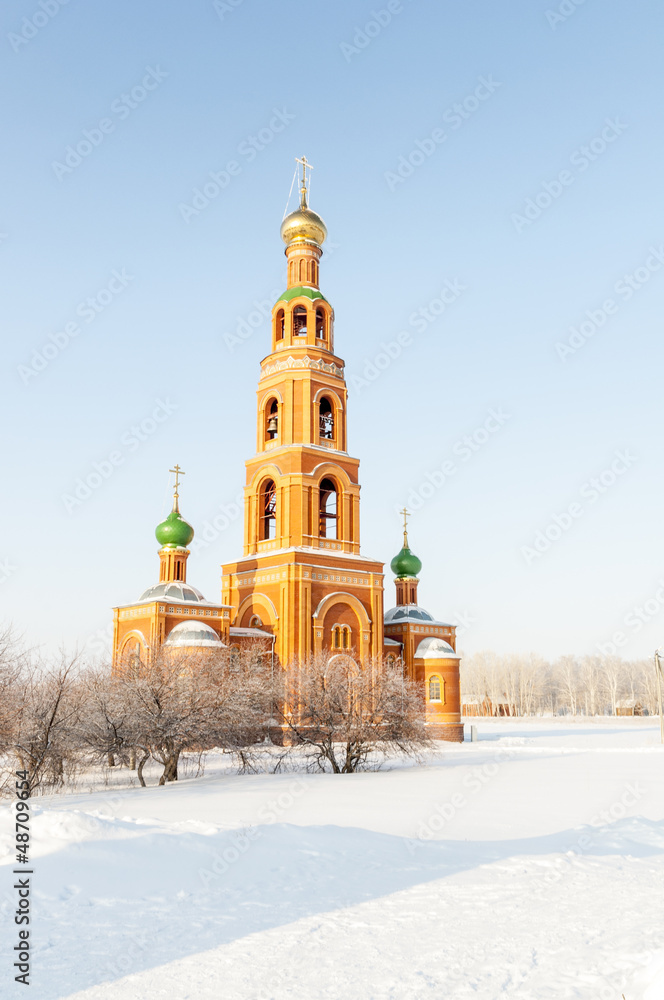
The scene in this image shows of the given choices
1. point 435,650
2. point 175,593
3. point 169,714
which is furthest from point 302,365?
point 169,714

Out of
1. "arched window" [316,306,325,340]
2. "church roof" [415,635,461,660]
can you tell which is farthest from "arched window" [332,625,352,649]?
"arched window" [316,306,325,340]

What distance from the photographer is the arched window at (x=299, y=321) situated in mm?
33156

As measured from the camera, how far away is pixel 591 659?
9344cm

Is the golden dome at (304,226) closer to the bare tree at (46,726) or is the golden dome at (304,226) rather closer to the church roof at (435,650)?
the church roof at (435,650)

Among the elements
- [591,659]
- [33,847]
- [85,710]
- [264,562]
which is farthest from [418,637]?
[591,659]

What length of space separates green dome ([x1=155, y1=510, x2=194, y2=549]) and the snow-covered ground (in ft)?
62.4

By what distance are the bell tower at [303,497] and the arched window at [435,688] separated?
3.77 metres

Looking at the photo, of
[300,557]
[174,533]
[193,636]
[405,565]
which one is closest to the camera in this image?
[193,636]

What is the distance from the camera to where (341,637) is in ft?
98.9

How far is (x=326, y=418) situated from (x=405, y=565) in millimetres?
8524

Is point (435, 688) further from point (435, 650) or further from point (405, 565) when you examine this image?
point (405, 565)

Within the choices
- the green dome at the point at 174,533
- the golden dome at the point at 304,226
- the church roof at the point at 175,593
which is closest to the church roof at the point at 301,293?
the golden dome at the point at 304,226

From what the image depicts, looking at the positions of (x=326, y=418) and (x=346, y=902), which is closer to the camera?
(x=346, y=902)

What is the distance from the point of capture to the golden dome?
110ft
